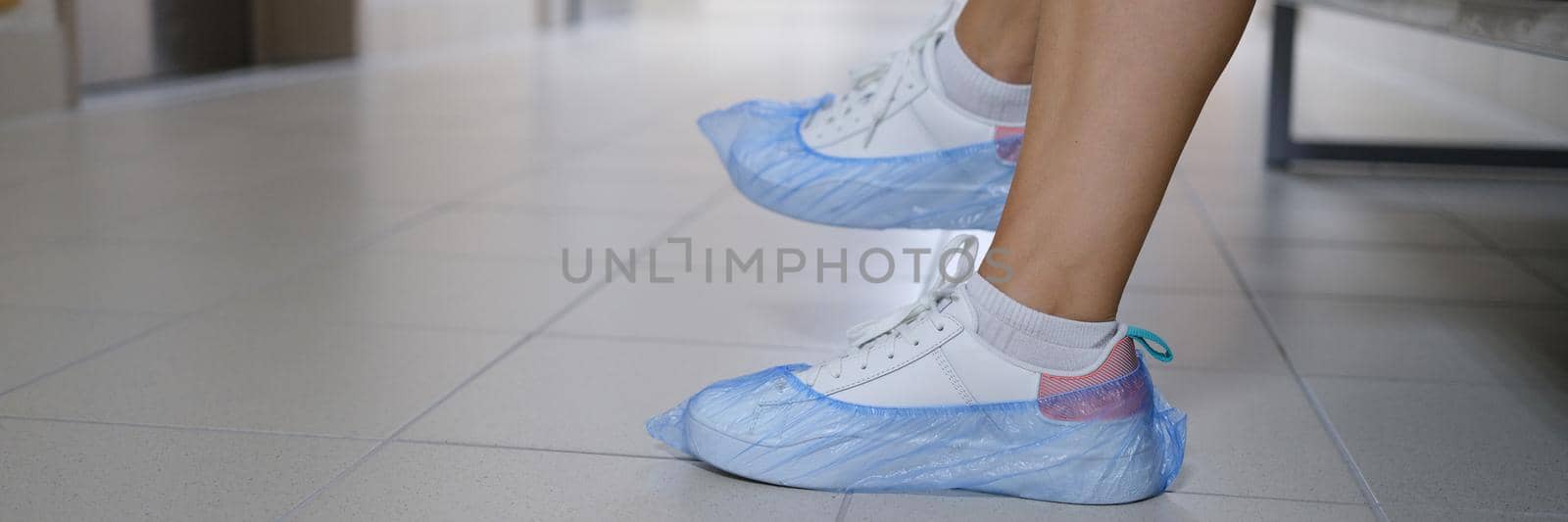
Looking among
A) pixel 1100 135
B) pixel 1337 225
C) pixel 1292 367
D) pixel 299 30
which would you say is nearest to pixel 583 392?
pixel 1100 135

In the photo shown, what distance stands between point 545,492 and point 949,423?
0.23 m

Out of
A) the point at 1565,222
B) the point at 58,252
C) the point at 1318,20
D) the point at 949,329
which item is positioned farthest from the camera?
the point at 1318,20

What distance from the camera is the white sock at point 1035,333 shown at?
2.48 ft

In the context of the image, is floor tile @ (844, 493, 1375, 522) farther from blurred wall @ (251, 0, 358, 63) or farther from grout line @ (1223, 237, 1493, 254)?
blurred wall @ (251, 0, 358, 63)

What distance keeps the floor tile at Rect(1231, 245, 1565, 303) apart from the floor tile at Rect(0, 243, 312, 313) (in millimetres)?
1017

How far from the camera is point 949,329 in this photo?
0.78m

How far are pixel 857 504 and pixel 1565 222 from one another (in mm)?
1462

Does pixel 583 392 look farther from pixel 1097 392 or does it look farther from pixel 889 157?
pixel 1097 392

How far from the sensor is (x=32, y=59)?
271 cm

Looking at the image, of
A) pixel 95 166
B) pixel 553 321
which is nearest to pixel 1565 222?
pixel 553 321

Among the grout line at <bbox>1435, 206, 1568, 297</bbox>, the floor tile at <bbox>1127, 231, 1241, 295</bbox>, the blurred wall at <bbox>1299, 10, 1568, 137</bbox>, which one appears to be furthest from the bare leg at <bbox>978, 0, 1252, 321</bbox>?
the blurred wall at <bbox>1299, 10, 1568, 137</bbox>

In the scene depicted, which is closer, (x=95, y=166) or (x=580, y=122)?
(x=95, y=166)

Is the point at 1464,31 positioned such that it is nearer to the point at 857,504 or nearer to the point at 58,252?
the point at 857,504

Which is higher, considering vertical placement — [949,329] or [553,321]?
[949,329]
